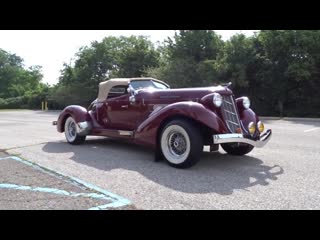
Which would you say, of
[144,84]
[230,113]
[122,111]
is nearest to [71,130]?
[122,111]

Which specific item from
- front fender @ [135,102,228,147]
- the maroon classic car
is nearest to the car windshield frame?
the maroon classic car

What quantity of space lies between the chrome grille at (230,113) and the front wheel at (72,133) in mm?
3860

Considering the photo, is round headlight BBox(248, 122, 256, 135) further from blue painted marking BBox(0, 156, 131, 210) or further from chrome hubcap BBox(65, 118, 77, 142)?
chrome hubcap BBox(65, 118, 77, 142)

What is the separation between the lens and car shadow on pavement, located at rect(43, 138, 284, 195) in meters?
4.54

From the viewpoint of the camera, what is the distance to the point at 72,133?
8.49 metres

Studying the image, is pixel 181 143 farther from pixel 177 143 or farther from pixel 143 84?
pixel 143 84

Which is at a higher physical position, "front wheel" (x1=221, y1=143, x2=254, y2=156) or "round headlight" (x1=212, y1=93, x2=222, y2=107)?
"round headlight" (x1=212, y1=93, x2=222, y2=107)

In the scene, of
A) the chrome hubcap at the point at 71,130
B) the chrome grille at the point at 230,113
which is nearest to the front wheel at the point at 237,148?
the chrome grille at the point at 230,113

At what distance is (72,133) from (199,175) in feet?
14.6

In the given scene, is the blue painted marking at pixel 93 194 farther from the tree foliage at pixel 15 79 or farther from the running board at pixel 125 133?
the tree foliage at pixel 15 79

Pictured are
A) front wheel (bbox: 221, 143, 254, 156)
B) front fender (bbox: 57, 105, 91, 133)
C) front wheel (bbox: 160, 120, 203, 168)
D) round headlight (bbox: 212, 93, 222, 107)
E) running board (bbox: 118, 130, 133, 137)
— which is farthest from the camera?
front fender (bbox: 57, 105, 91, 133)

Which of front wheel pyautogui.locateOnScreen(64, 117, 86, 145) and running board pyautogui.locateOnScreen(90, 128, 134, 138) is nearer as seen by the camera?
running board pyautogui.locateOnScreen(90, 128, 134, 138)
